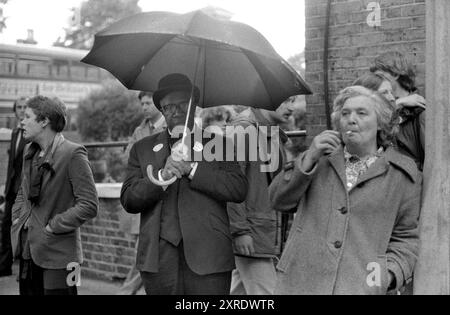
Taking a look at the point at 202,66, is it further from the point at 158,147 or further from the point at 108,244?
the point at 108,244

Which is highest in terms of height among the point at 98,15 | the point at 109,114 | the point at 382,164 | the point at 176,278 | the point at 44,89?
the point at 98,15

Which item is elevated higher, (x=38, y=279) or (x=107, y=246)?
(x=38, y=279)

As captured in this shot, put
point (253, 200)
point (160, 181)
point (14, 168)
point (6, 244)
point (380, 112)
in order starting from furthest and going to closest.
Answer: point (6, 244) → point (14, 168) → point (253, 200) → point (160, 181) → point (380, 112)

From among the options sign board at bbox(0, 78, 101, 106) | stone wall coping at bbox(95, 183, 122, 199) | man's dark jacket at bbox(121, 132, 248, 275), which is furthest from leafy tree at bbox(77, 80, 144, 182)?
man's dark jacket at bbox(121, 132, 248, 275)

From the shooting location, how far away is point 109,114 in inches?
881

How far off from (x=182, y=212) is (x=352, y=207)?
106cm

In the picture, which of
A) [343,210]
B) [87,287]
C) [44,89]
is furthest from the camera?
[44,89]

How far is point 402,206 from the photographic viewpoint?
338 cm

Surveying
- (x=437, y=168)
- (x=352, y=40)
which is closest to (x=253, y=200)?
(x=352, y=40)

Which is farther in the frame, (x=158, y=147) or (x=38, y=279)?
(x=38, y=279)

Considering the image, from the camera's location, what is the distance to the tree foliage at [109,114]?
2208 cm

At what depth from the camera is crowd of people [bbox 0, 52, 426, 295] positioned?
3.33m

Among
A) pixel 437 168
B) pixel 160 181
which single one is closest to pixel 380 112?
pixel 437 168

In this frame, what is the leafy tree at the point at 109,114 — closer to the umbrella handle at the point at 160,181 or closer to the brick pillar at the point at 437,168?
the umbrella handle at the point at 160,181
